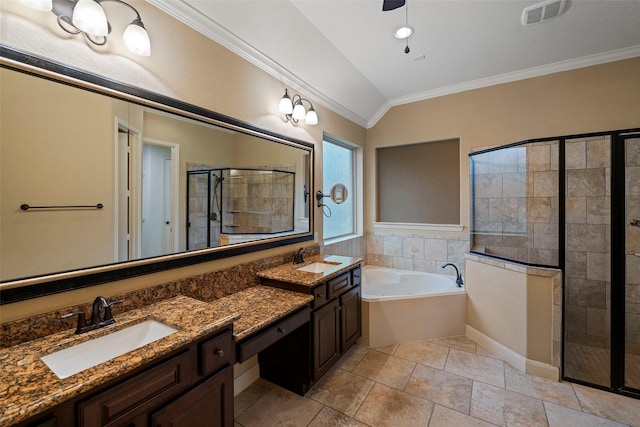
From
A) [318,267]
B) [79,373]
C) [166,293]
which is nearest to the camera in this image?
[79,373]

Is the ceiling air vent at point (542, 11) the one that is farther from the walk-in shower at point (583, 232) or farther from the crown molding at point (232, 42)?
the crown molding at point (232, 42)

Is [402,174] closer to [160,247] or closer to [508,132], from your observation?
[508,132]

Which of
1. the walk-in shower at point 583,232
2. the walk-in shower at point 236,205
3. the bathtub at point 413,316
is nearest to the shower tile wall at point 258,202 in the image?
the walk-in shower at point 236,205

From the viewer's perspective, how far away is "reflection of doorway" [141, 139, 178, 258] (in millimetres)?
1527

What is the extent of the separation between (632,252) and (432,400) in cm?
216

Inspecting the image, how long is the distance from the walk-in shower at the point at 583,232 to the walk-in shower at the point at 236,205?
7.40 feet

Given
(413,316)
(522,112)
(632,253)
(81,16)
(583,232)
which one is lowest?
(413,316)

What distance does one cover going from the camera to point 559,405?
1933 millimetres

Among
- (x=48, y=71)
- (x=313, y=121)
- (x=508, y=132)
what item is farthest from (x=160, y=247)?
(x=508, y=132)

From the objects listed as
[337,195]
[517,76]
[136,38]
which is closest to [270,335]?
[136,38]

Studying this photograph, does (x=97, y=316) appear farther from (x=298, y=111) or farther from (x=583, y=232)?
(x=583, y=232)

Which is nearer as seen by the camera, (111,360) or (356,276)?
(111,360)

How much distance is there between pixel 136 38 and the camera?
1349 millimetres

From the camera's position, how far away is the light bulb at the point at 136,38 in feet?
4.39
